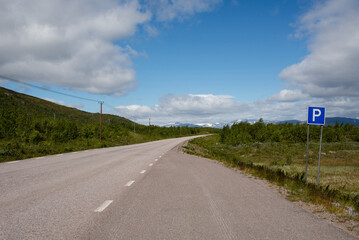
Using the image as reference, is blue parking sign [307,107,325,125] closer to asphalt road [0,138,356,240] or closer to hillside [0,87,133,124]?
asphalt road [0,138,356,240]

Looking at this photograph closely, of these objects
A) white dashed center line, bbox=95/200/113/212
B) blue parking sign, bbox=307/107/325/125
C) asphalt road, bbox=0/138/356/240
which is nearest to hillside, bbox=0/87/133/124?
asphalt road, bbox=0/138/356/240

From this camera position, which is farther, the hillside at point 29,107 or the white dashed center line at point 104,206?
the hillside at point 29,107

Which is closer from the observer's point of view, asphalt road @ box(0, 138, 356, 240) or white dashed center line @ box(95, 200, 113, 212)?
asphalt road @ box(0, 138, 356, 240)

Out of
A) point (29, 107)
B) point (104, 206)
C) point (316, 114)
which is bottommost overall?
point (104, 206)

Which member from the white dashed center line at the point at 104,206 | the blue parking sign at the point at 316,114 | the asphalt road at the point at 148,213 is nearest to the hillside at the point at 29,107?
the asphalt road at the point at 148,213

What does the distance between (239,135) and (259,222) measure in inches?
2640

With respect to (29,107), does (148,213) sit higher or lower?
lower

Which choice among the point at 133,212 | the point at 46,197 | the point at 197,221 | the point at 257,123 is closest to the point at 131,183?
the point at 46,197

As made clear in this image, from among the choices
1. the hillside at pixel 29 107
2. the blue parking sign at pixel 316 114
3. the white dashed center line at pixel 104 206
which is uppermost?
the hillside at pixel 29 107

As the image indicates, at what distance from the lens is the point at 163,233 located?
4.12m

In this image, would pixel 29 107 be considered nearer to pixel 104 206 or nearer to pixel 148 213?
pixel 104 206

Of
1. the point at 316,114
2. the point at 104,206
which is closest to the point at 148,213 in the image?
the point at 104,206

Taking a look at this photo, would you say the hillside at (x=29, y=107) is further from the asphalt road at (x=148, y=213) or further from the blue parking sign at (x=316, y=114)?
the blue parking sign at (x=316, y=114)

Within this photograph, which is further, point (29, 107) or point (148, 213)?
point (29, 107)
